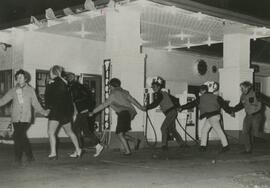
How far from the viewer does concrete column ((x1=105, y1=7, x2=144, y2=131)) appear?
12.5 meters

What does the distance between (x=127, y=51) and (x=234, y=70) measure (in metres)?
4.86

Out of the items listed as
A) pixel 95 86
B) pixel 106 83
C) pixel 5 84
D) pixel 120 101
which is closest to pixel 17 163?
pixel 120 101

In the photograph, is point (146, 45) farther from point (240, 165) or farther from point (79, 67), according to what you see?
point (240, 165)

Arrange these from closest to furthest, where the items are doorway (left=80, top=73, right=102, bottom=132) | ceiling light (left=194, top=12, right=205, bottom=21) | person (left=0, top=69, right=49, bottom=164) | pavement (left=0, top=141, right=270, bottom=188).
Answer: pavement (left=0, top=141, right=270, bottom=188), person (left=0, top=69, right=49, bottom=164), ceiling light (left=194, top=12, right=205, bottom=21), doorway (left=80, top=73, right=102, bottom=132)

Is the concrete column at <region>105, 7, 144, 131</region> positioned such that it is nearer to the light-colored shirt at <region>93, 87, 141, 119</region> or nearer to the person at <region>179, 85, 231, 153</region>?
the light-colored shirt at <region>93, 87, 141, 119</region>

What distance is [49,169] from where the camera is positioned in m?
8.53

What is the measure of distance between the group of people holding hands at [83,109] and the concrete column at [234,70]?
120 inches

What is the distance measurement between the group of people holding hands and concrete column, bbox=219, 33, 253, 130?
3038 millimetres

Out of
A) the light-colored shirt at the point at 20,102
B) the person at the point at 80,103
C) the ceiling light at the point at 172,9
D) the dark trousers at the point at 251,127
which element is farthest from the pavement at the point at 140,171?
the ceiling light at the point at 172,9

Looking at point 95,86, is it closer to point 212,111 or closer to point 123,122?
point 212,111

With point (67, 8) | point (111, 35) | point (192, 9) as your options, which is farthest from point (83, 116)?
point (192, 9)

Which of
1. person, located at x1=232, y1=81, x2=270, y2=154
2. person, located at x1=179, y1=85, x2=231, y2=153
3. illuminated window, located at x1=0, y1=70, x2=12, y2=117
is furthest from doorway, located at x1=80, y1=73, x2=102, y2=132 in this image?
person, located at x1=232, y1=81, x2=270, y2=154

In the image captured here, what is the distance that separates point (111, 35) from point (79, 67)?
4.85 meters

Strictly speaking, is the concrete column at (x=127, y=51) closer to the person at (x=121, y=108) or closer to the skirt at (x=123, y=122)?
the person at (x=121, y=108)
